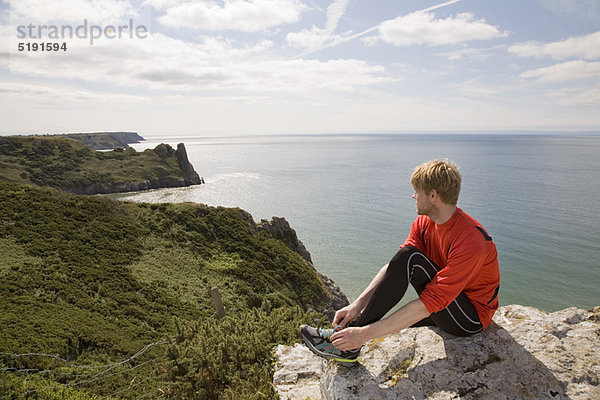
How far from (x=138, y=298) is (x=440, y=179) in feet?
66.2

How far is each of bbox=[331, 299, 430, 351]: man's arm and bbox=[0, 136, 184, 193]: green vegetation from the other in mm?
106563

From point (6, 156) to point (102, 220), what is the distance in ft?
319

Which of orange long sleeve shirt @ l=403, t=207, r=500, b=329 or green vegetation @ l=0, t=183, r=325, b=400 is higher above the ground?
orange long sleeve shirt @ l=403, t=207, r=500, b=329

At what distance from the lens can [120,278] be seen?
2145 cm

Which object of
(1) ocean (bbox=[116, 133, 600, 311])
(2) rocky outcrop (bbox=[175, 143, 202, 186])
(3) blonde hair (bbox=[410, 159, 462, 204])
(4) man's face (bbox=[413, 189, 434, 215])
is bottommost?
(1) ocean (bbox=[116, 133, 600, 311])

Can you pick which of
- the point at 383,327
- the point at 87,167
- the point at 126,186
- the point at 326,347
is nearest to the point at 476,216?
the point at 326,347

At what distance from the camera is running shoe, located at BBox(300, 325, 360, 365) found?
402cm

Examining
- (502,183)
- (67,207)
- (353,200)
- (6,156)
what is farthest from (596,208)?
(6,156)

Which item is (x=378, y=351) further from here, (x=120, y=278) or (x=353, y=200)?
(x=353, y=200)

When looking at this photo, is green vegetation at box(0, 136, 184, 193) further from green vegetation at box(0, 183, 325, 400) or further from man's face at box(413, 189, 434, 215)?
man's face at box(413, 189, 434, 215)

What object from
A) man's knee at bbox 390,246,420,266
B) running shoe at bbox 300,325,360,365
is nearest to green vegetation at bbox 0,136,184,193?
running shoe at bbox 300,325,360,365

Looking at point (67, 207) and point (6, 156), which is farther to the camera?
point (6, 156)

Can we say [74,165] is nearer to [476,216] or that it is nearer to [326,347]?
[476,216]

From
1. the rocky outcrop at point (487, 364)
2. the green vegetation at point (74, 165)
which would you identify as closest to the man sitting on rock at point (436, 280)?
→ the rocky outcrop at point (487, 364)
